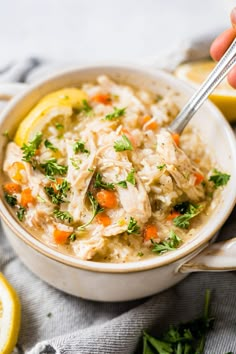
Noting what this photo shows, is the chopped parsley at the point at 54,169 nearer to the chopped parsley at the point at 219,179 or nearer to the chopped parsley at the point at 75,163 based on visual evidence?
the chopped parsley at the point at 75,163

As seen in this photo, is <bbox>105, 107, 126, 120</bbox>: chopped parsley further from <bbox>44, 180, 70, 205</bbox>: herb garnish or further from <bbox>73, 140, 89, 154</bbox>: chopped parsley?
<bbox>44, 180, 70, 205</bbox>: herb garnish

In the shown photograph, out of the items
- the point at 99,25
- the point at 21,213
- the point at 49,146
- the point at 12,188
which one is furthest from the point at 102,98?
the point at 99,25

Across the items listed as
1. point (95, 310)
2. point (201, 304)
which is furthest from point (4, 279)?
point (201, 304)

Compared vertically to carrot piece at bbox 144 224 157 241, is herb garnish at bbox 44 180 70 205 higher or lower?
higher

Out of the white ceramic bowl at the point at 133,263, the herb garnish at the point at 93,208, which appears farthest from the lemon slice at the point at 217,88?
the herb garnish at the point at 93,208

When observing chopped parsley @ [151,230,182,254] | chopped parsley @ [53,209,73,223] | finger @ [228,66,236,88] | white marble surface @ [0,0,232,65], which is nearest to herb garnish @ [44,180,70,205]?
chopped parsley @ [53,209,73,223]

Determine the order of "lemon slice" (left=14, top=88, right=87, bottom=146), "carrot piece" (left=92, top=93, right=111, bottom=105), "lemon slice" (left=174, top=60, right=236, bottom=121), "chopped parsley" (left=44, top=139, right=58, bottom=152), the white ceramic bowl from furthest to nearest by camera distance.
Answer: "lemon slice" (left=174, top=60, right=236, bottom=121) < "carrot piece" (left=92, top=93, right=111, bottom=105) < "lemon slice" (left=14, top=88, right=87, bottom=146) < "chopped parsley" (left=44, top=139, right=58, bottom=152) < the white ceramic bowl
